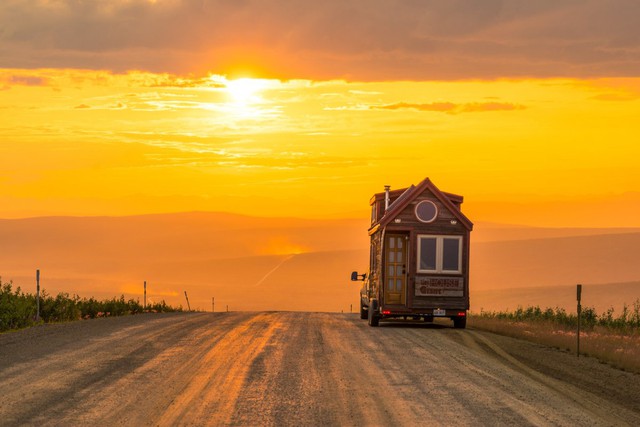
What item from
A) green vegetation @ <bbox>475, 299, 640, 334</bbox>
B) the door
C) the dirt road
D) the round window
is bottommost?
the dirt road

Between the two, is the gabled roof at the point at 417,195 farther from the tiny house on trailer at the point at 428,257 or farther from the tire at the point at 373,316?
the tire at the point at 373,316

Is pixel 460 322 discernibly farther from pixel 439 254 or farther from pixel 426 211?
pixel 426 211

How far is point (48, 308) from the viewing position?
100 feet

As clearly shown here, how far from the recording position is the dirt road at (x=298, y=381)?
468 inches

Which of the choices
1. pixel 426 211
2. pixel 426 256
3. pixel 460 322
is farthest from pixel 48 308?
pixel 460 322

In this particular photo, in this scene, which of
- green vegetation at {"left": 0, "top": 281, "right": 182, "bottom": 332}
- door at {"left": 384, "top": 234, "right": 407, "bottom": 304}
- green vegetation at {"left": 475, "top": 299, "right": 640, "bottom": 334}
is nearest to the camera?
green vegetation at {"left": 0, "top": 281, "right": 182, "bottom": 332}

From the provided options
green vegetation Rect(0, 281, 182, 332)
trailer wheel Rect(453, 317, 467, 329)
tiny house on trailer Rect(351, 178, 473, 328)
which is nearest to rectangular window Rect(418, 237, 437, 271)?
tiny house on trailer Rect(351, 178, 473, 328)

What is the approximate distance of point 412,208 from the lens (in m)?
28.6

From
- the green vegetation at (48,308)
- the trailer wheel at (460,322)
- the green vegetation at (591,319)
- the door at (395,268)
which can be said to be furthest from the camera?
the green vegetation at (591,319)

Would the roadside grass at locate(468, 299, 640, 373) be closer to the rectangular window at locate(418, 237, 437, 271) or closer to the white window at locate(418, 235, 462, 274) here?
the white window at locate(418, 235, 462, 274)

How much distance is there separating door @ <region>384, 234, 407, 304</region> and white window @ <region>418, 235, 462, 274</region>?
952mm

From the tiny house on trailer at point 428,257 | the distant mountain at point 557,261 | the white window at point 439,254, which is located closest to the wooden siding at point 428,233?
the tiny house on trailer at point 428,257

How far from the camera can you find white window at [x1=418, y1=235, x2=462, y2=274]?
2836 centimetres

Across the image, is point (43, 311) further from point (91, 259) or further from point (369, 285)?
point (91, 259)
